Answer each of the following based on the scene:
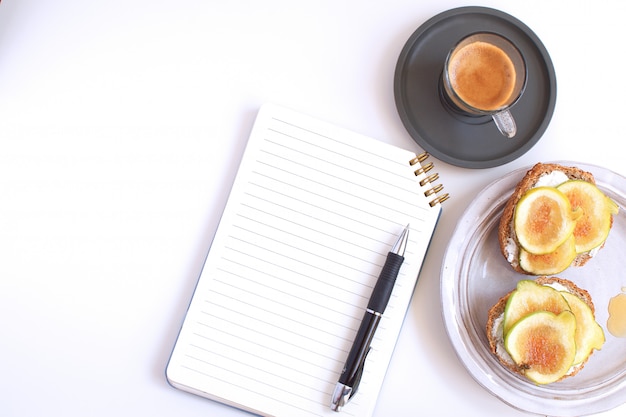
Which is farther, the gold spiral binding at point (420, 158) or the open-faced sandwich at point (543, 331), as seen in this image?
the gold spiral binding at point (420, 158)

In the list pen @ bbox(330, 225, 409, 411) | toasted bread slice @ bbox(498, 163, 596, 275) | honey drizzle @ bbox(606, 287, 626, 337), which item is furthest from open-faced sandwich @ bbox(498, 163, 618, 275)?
pen @ bbox(330, 225, 409, 411)

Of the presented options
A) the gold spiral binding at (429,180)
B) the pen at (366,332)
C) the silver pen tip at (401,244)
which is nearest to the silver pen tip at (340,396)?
the pen at (366,332)

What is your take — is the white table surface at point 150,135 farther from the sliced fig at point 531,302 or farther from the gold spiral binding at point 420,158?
the sliced fig at point 531,302

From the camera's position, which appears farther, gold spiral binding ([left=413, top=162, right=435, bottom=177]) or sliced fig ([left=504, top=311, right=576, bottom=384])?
gold spiral binding ([left=413, top=162, right=435, bottom=177])

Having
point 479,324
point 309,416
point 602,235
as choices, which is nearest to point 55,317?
point 309,416

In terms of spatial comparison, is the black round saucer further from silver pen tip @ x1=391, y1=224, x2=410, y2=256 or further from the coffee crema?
silver pen tip @ x1=391, y1=224, x2=410, y2=256

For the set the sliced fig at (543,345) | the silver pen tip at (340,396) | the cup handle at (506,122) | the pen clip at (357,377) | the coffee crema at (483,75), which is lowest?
the silver pen tip at (340,396)

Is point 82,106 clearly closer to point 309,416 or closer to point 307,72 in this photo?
point 307,72
